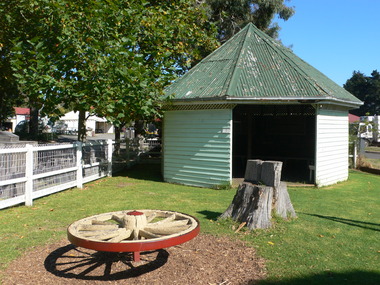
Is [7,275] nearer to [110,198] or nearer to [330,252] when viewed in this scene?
[330,252]

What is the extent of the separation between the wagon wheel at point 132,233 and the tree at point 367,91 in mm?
90932

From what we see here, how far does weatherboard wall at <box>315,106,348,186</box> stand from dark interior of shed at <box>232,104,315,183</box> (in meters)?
3.69

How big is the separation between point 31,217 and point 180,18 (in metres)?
10.9

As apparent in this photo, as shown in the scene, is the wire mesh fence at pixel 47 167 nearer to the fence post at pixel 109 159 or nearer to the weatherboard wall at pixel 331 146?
the fence post at pixel 109 159

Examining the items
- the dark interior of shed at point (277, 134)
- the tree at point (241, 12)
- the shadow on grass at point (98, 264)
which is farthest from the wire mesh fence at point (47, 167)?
the tree at point (241, 12)

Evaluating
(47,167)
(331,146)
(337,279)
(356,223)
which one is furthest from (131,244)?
(331,146)

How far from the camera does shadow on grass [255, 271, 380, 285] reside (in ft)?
15.1

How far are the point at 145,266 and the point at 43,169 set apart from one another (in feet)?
19.1

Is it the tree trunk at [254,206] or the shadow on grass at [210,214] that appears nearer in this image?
the tree trunk at [254,206]

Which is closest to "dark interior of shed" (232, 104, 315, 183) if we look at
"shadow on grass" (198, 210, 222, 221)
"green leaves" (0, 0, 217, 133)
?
"green leaves" (0, 0, 217, 133)

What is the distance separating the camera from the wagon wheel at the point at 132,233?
4.33 metres

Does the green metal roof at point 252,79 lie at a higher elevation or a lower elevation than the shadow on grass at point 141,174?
higher

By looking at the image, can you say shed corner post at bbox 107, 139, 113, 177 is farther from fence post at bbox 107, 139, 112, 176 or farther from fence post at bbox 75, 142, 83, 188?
fence post at bbox 75, 142, 83, 188

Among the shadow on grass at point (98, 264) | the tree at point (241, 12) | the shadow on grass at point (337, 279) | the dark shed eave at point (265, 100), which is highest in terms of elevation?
the tree at point (241, 12)
